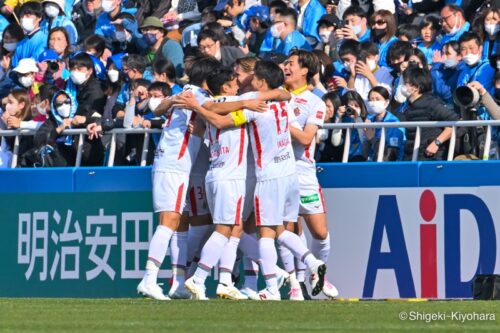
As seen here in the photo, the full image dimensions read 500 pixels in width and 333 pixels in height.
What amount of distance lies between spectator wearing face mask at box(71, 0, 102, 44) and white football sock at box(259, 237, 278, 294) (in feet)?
27.2

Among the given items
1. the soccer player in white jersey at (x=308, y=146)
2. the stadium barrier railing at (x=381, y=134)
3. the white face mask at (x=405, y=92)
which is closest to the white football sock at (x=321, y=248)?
the soccer player in white jersey at (x=308, y=146)

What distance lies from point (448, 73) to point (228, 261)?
3.71 meters

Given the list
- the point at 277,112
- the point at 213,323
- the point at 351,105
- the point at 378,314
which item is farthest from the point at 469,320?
the point at 351,105

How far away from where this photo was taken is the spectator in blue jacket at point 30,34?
20.4 m

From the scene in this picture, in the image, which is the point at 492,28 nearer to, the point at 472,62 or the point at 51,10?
the point at 472,62

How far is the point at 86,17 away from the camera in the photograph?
2202cm

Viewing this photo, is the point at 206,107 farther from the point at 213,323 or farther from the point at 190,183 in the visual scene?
the point at 213,323

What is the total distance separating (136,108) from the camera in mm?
16938

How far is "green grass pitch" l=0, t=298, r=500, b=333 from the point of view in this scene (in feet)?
34.4

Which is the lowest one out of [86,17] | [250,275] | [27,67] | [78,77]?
[250,275]

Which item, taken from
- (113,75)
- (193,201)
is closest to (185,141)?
(193,201)

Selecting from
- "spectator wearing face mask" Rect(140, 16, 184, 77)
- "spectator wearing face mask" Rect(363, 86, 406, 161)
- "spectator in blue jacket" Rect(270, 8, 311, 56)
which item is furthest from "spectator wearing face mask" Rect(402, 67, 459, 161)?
"spectator wearing face mask" Rect(140, 16, 184, 77)

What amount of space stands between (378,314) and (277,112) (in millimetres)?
3195

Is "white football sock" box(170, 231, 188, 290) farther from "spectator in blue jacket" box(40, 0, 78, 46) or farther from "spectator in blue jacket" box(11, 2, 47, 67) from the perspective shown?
"spectator in blue jacket" box(40, 0, 78, 46)
